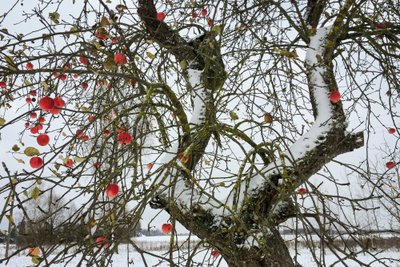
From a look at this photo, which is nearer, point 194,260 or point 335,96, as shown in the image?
point 335,96

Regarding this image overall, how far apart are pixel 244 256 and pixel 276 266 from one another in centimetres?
23

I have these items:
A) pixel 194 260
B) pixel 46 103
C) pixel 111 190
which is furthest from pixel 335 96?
pixel 194 260

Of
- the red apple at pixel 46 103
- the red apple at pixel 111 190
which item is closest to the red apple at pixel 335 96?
the red apple at pixel 111 190

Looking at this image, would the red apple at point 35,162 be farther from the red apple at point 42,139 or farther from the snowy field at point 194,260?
the snowy field at point 194,260

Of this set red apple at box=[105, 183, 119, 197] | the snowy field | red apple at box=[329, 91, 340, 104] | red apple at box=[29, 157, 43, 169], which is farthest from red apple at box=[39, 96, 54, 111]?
red apple at box=[329, 91, 340, 104]

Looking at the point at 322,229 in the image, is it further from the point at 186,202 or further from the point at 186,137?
the point at 186,137

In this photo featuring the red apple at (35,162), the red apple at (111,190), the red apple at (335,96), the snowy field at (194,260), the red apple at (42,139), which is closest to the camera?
the snowy field at (194,260)

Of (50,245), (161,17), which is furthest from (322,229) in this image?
(161,17)

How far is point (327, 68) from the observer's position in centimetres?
250

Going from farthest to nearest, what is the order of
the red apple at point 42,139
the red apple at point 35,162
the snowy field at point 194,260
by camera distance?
the red apple at point 42,139
the red apple at point 35,162
the snowy field at point 194,260

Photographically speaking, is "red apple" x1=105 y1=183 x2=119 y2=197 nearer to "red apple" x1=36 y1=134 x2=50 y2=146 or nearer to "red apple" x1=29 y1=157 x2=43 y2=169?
"red apple" x1=29 y1=157 x2=43 y2=169

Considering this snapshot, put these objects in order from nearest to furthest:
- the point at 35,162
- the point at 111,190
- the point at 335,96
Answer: the point at 111,190 < the point at 35,162 < the point at 335,96

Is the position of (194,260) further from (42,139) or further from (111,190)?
(111,190)

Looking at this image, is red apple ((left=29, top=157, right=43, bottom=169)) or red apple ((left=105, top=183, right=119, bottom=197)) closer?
red apple ((left=105, top=183, right=119, bottom=197))
